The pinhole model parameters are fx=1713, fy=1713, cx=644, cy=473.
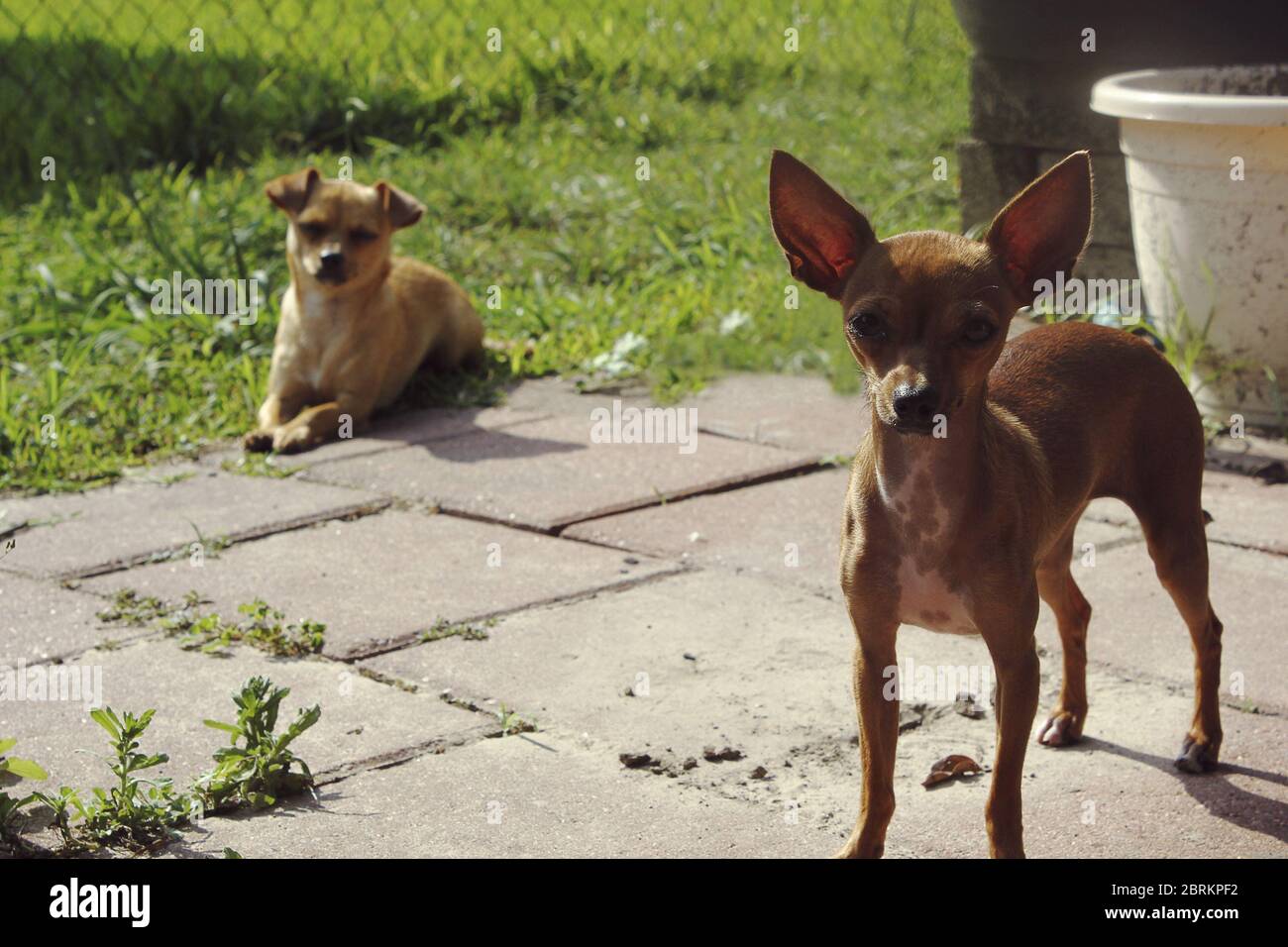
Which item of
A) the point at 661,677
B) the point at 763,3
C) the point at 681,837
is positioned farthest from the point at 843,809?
the point at 763,3

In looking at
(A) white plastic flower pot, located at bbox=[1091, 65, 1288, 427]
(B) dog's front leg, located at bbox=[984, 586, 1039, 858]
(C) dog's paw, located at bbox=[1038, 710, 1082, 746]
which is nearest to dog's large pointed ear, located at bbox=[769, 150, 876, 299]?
(B) dog's front leg, located at bbox=[984, 586, 1039, 858]

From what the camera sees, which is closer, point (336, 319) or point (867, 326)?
point (867, 326)

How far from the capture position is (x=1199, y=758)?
3436mm

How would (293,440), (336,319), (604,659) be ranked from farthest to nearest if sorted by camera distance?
(336,319) < (293,440) < (604,659)

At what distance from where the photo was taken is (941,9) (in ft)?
33.8

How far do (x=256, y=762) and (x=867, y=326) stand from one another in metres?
1.50

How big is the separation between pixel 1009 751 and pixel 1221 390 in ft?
10.9

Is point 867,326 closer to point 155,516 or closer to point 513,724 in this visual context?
point 513,724

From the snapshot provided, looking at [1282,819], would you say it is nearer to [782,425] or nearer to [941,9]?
[782,425]

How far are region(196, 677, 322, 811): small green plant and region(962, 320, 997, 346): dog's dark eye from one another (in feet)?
4.90

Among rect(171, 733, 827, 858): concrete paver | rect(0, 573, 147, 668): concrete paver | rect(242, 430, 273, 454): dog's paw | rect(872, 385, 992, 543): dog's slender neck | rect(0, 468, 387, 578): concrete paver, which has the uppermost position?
rect(872, 385, 992, 543): dog's slender neck

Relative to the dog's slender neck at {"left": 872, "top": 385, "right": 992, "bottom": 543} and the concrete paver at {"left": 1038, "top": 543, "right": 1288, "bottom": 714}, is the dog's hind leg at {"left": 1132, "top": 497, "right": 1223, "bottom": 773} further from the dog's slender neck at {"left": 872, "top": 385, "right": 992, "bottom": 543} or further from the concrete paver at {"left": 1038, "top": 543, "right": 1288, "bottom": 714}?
the dog's slender neck at {"left": 872, "top": 385, "right": 992, "bottom": 543}

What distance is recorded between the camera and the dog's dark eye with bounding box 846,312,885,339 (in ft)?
9.15

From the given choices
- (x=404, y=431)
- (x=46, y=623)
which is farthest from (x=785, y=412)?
(x=46, y=623)
